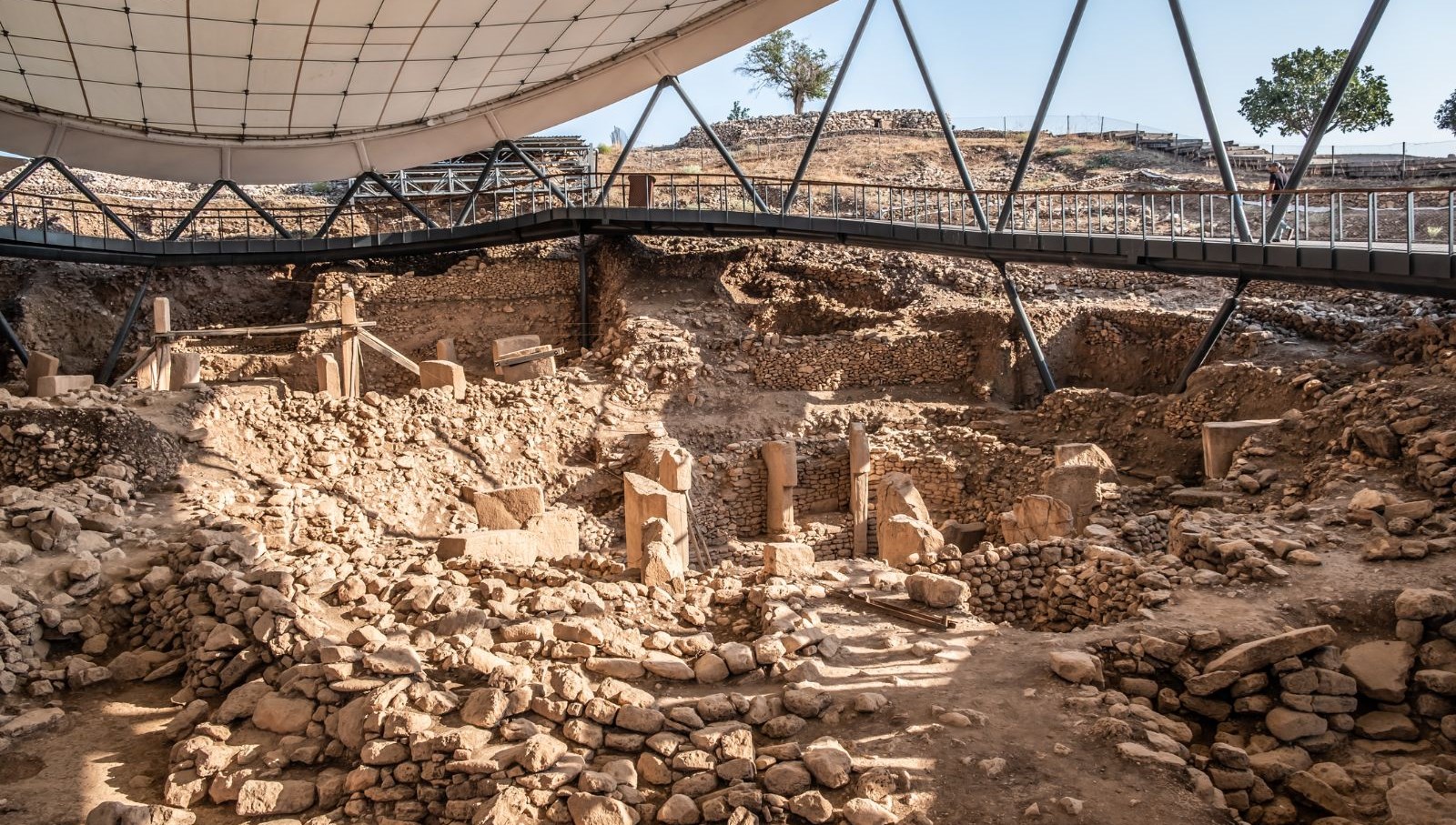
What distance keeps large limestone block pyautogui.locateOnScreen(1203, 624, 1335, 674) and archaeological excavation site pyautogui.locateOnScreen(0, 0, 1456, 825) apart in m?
0.03

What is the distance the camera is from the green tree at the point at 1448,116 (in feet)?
109

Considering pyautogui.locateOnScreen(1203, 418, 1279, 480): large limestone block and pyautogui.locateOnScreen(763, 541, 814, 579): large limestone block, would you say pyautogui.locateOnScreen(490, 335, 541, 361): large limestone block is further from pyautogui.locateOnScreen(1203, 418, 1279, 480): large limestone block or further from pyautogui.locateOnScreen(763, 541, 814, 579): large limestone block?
pyautogui.locateOnScreen(1203, 418, 1279, 480): large limestone block

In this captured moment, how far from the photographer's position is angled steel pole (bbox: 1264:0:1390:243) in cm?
1280

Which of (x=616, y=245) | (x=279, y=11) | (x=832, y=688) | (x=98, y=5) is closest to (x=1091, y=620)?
(x=832, y=688)

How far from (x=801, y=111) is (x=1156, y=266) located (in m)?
32.3

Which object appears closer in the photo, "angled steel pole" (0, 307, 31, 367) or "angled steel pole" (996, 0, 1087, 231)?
"angled steel pole" (996, 0, 1087, 231)

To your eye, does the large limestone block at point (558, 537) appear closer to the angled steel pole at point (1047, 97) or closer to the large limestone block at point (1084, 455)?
the large limestone block at point (1084, 455)

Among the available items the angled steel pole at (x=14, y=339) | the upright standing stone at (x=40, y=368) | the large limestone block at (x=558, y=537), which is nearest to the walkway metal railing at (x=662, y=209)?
the angled steel pole at (x=14, y=339)

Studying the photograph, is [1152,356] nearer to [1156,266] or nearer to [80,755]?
[1156,266]

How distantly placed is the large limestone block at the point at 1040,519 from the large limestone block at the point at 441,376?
380 inches

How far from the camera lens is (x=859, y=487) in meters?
16.2

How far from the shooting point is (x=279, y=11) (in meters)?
14.4

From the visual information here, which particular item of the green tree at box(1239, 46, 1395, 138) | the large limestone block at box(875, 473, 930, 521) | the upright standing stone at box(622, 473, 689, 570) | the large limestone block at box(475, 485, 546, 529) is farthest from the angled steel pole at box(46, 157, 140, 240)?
the green tree at box(1239, 46, 1395, 138)

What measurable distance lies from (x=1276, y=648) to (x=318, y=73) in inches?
692
